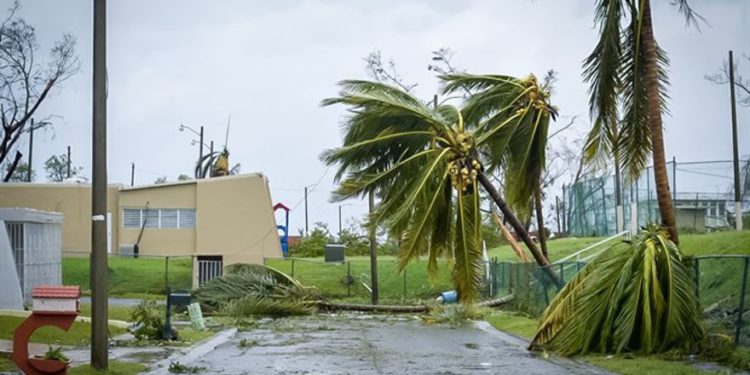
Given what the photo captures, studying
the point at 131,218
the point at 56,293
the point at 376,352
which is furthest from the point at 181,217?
the point at 56,293

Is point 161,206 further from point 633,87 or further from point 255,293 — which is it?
point 633,87

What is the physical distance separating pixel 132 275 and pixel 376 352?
96.0 ft

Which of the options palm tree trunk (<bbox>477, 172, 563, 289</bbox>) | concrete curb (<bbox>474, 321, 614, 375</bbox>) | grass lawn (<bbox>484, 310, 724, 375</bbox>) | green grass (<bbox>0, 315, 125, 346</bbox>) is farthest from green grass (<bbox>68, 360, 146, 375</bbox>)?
palm tree trunk (<bbox>477, 172, 563, 289</bbox>)

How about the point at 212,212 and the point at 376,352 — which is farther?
the point at 212,212

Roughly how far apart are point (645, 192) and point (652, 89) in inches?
745

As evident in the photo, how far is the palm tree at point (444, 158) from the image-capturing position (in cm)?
2344

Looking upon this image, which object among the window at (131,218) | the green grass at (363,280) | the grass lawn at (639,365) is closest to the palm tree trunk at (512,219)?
the grass lawn at (639,365)

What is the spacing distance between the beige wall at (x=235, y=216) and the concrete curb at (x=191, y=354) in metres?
24.2

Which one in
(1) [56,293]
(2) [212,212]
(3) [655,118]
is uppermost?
(3) [655,118]

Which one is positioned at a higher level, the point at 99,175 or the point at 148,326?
the point at 99,175

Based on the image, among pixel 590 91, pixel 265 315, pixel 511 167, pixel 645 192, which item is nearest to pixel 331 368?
pixel 590 91

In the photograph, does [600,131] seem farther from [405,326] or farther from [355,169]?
[405,326]

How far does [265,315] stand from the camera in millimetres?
34438

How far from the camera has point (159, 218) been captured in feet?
165
